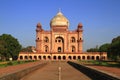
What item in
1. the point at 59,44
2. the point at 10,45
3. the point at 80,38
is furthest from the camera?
the point at 59,44

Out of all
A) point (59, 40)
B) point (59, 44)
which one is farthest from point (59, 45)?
point (59, 40)

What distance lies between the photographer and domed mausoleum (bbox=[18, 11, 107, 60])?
75.8m

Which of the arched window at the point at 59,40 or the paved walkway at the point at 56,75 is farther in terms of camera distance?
the arched window at the point at 59,40

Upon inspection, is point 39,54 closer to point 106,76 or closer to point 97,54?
point 97,54

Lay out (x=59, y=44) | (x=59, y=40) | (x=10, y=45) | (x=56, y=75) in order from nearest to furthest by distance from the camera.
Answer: (x=56, y=75) → (x=10, y=45) → (x=59, y=44) → (x=59, y=40)

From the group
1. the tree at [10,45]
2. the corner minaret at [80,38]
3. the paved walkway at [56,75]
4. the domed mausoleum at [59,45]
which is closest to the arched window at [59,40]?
the domed mausoleum at [59,45]

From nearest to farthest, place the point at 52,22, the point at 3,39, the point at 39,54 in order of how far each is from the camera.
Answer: the point at 3,39
the point at 39,54
the point at 52,22

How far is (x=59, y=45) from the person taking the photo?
260 ft

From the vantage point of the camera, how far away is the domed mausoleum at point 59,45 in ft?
249

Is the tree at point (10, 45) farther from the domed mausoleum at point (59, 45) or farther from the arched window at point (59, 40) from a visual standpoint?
the arched window at point (59, 40)

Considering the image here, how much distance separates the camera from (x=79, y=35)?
78.1 metres

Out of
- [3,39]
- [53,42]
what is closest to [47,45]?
[53,42]

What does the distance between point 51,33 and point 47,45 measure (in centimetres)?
374

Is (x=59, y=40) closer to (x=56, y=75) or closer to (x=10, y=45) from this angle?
(x=10, y=45)
